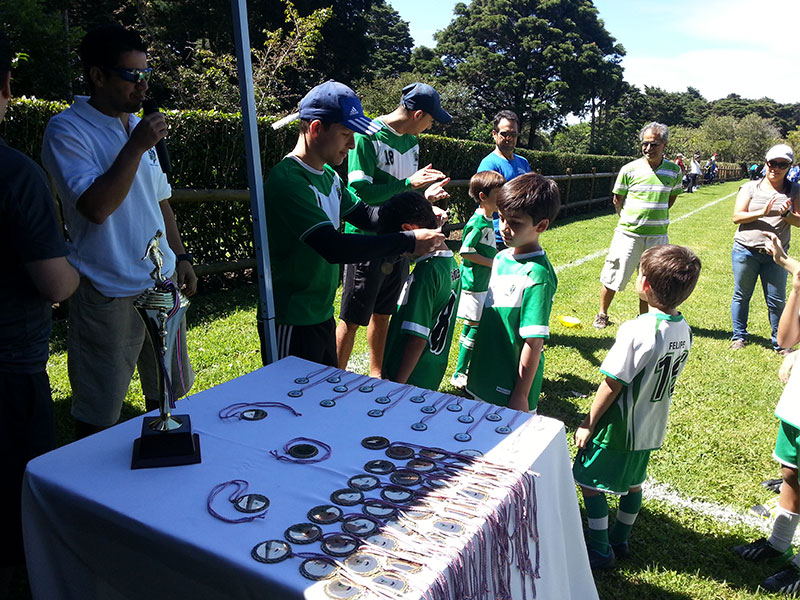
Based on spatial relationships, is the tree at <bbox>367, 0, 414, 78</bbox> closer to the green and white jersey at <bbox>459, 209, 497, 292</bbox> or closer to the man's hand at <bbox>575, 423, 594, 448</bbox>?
the green and white jersey at <bbox>459, 209, 497, 292</bbox>

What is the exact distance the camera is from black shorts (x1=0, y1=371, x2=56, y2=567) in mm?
1942

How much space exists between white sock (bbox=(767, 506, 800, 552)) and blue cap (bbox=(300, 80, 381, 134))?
253cm

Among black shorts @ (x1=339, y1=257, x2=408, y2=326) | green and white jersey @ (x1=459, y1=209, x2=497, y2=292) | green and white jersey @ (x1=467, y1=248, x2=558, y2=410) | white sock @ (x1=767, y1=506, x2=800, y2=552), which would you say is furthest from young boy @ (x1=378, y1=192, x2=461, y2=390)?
white sock @ (x1=767, y1=506, x2=800, y2=552)

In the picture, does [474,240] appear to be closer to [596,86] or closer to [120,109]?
[120,109]

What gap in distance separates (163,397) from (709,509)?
10.1 feet

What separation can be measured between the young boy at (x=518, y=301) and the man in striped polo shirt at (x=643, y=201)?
12.2ft

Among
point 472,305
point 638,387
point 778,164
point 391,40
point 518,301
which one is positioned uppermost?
point 391,40

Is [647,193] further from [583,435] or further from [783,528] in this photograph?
[583,435]

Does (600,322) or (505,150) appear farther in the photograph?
(600,322)

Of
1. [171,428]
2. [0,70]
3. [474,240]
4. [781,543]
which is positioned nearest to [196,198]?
[474,240]

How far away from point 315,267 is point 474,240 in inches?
78.1

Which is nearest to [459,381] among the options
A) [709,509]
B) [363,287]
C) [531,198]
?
[363,287]

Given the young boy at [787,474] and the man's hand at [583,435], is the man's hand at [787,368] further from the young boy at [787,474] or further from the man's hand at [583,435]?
the man's hand at [583,435]

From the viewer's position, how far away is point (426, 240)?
7.61 ft
